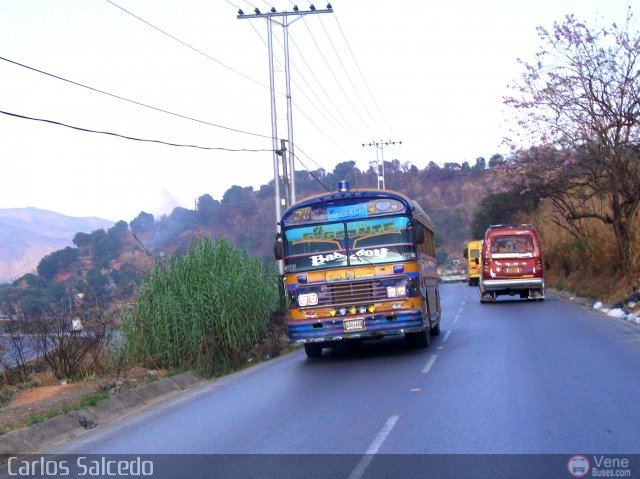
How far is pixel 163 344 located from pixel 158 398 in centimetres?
273

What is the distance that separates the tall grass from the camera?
16141 millimetres

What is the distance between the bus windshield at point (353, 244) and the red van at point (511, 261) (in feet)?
50.8

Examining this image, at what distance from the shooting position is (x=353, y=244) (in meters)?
15.5

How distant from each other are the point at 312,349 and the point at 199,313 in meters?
2.54

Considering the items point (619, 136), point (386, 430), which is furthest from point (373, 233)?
point (619, 136)

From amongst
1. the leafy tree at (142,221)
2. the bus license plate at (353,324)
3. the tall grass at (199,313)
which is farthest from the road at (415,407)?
the leafy tree at (142,221)

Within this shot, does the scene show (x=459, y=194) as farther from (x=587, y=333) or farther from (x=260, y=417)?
(x=260, y=417)

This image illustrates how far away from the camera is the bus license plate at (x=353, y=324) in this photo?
15117 millimetres

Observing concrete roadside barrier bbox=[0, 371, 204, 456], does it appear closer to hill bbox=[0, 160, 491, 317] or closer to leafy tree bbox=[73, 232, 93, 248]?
hill bbox=[0, 160, 491, 317]

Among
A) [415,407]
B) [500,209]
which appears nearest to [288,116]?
[415,407]

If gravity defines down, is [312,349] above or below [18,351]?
below

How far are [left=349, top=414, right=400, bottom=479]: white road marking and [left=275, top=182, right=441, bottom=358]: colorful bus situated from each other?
5.56 metres

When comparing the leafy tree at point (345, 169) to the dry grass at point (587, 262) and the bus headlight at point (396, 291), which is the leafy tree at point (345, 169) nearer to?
the dry grass at point (587, 262)

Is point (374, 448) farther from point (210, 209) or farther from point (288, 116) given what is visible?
point (210, 209)
